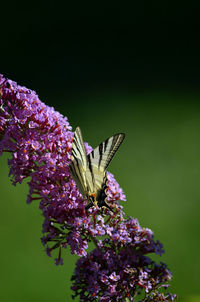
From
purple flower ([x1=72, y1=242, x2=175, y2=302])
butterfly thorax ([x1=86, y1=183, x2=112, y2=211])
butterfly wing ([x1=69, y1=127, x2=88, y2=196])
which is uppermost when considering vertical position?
butterfly wing ([x1=69, y1=127, x2=88, y2=196])

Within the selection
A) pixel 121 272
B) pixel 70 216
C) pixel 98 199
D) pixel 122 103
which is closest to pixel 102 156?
pixel 98 199

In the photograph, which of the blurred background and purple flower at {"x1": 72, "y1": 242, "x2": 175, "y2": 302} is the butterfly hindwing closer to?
purple flower at {"x1": 72, "y1": 242, "x2": 175, "y2": 302}

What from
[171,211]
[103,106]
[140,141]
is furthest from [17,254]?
[103,106]

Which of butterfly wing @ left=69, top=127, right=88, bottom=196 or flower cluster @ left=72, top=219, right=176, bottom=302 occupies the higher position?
butterfly wing @ left=69, top=127, right=88, bottom=196

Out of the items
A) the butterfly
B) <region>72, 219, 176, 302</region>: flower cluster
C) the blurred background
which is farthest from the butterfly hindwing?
the blurred background

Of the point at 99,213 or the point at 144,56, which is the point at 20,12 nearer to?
the point at 144,56

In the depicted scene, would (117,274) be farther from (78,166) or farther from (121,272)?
(78,166)

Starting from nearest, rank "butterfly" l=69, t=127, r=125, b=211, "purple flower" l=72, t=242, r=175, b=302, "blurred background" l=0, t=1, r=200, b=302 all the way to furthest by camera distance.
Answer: "purple flower" l=72, t=242, r=175, b=302, "butterfly" l=69, t=127, r=125, b=211, "blurred background" l=0, t=1, r=200, b=302
